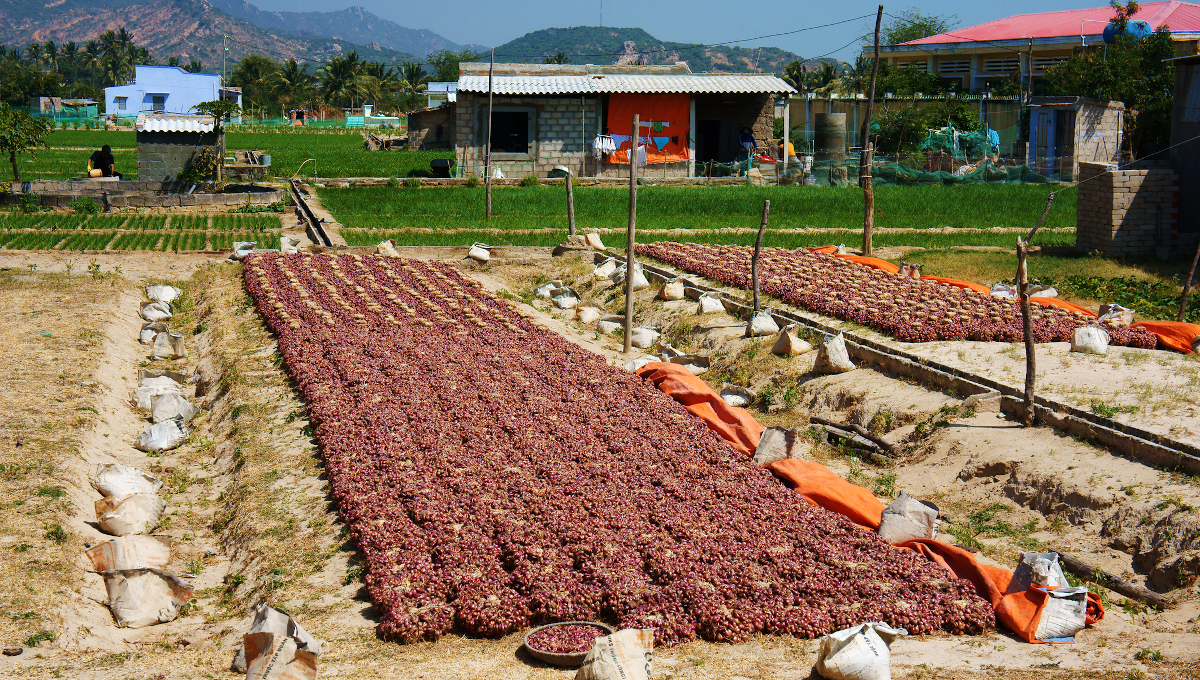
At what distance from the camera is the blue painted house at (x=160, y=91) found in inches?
4242

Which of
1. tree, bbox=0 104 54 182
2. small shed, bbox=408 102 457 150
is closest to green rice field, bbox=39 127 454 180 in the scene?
small shed, bbox=408 102 457 150

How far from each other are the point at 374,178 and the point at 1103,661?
1156 inches

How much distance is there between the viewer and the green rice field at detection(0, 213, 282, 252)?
20453 mm

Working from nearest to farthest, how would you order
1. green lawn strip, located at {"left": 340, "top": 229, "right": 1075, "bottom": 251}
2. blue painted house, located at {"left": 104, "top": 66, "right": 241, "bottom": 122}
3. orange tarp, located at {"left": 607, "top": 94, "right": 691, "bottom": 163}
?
green lawn strip, located at {"left": 340, "top": 229, "right": 1075, "bottom": 251}, orange tarp, located at {"left": 607, "top": 94, "right": 691, "bottom": 163}, blue painted house, located at {"left": 104, "top": 66, "right": 241, "bottom": 122}

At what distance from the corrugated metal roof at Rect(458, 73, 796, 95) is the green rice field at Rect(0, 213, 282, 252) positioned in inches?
484

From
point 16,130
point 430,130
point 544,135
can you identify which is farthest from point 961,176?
point 16,130

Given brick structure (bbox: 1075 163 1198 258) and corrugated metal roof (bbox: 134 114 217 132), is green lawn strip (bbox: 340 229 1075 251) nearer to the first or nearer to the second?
brick structure (bbox: 1075 163 1198 258)

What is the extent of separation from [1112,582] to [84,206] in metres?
25.6

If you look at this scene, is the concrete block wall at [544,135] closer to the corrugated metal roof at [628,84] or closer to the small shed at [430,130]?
the corrugated metal roof at [628,84]

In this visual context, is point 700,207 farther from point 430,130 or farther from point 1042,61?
point 1042,61

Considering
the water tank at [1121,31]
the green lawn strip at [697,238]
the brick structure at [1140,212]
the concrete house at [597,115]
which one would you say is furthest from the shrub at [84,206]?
the water tank at [1121,31]

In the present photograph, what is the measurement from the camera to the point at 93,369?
1185 cm

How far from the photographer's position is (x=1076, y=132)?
104 feet

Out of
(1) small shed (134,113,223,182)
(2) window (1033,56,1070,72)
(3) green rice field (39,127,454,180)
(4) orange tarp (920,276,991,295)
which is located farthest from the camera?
(2) window (1033,56,1070,72)
